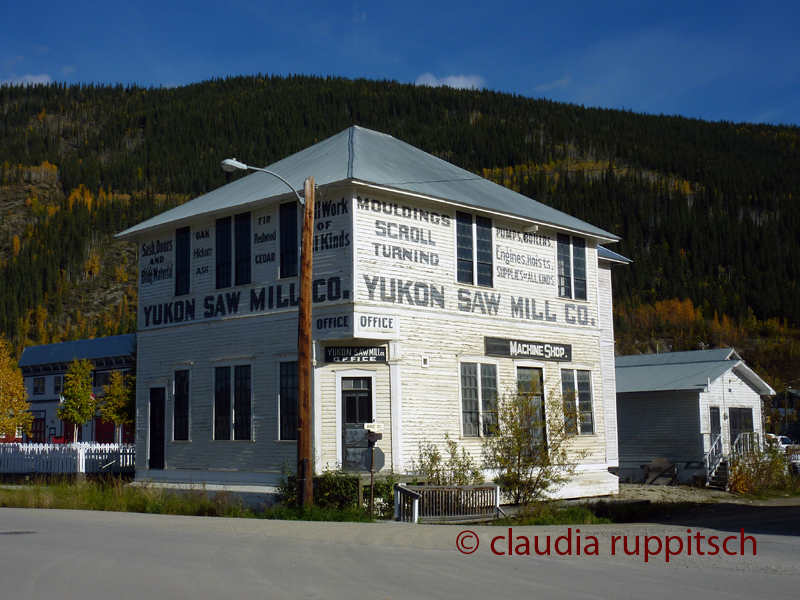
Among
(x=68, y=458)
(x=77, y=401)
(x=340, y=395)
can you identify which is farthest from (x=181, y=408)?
(x=77, y=401)

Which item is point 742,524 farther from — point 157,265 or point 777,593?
point 157,265

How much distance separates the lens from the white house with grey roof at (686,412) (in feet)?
120

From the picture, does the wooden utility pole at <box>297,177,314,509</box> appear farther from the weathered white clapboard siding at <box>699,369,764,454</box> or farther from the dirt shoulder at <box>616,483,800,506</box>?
the weathered white clapboard siding at <box>699,369,764,454</box>

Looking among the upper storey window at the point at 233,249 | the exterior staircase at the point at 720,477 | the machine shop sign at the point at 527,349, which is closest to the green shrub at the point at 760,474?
the exterior staircase at the point at 720,477

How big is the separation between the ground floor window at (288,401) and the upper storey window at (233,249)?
3.15 m

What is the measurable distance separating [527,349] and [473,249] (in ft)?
11.7

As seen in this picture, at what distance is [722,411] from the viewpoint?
3800cm

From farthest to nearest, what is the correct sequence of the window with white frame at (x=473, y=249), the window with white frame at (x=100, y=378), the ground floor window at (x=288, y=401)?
the window with white frame at (x=100, y=378) < the window with white frame at (x=473, y=249) < the ground floor window at (x=288, y=401)

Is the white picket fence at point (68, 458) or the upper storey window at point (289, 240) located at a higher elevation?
the upper storey window at point (289, 240)

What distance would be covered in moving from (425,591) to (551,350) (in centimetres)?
1811

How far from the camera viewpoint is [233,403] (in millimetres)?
24562

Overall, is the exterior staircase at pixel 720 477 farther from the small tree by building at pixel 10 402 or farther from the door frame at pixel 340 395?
the small tree by building at pixel 10 402

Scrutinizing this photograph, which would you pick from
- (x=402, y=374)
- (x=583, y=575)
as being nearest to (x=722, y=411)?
(x=402, y=374)

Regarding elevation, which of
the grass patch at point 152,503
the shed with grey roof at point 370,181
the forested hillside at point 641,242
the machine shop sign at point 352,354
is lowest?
the grass patch at point 152,503
